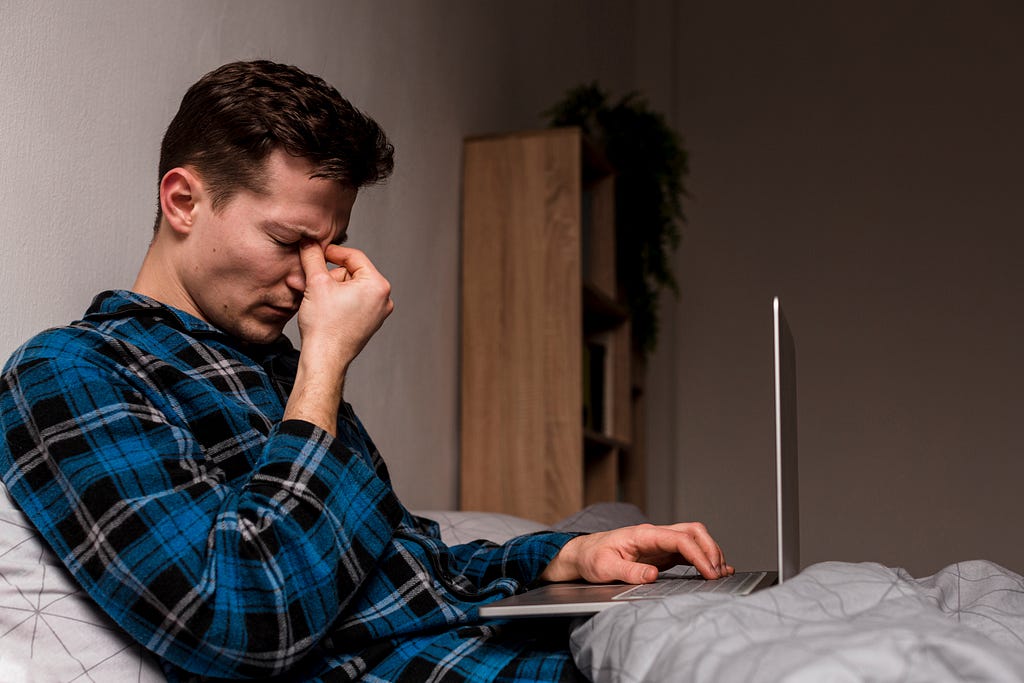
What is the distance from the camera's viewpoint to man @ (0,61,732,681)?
35.9 inches

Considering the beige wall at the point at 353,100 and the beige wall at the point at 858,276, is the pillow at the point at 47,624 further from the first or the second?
the beige wall at the point at 858,276

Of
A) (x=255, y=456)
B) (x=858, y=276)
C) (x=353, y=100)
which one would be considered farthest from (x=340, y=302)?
(x=858, y=276)

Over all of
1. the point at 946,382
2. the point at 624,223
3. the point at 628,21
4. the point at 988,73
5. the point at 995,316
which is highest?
the point at 628,21

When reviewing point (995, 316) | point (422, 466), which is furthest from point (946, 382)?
point (422, 466)

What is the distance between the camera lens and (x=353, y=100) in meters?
2.01

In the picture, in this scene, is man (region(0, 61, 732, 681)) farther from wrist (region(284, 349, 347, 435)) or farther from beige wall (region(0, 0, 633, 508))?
beige wall (region(0, 0, 633, 508))

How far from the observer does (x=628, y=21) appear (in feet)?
14.1

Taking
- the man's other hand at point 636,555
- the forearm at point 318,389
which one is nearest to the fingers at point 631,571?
the man's other hand at point 636,555

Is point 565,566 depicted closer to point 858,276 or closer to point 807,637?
point 807,637

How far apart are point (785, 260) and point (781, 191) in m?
0.27

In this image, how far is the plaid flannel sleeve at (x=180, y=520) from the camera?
2.95 feet

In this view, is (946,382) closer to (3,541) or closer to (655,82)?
(655,82)

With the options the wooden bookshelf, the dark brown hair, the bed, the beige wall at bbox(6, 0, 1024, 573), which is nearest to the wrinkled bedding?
the bed

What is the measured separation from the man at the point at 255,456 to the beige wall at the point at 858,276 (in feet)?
9.08
